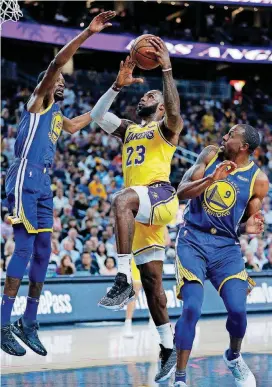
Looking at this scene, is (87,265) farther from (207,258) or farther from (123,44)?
(123,44)

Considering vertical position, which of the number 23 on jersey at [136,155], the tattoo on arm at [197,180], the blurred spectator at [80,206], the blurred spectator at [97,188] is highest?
the number 23 on jersey at [136,155]

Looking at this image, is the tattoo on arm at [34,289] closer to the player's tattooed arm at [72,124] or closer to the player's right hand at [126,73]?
the player's tattooed arm at [72,124]

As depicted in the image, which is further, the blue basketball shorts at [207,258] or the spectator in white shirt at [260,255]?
the spectator in white shirt at [260,255]

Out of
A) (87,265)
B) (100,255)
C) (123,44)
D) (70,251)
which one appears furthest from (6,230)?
(123,44)

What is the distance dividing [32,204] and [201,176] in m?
1.63

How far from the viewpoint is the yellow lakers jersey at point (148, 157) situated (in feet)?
27.4

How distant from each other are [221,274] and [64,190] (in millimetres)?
11250

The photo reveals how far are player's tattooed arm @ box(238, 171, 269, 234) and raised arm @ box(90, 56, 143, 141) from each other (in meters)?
1.48

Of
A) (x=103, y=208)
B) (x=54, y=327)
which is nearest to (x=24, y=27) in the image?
(x=103, y=208)

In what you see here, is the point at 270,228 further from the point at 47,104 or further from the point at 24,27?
the point at 47,104

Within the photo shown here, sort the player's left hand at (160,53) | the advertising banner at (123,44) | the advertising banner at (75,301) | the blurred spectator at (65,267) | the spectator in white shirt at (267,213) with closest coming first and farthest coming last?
the player's left hand at (160,53) → the advertising banner at (75,301) → the blurred spectator at (65,267) → the spectator in white shirt at (267,213) → the advertising banner at (123,44)

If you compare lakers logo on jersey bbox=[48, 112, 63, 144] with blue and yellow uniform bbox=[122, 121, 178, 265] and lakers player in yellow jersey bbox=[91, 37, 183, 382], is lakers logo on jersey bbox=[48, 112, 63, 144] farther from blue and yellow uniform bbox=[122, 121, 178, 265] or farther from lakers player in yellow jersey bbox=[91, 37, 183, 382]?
blue and yellow uniform bbox=[122, 121, 178, 265]

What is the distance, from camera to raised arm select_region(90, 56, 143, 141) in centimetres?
827

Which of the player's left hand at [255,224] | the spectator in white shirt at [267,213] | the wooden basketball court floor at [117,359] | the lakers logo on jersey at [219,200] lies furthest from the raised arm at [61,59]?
the spectator in white shirt at [267,213]
